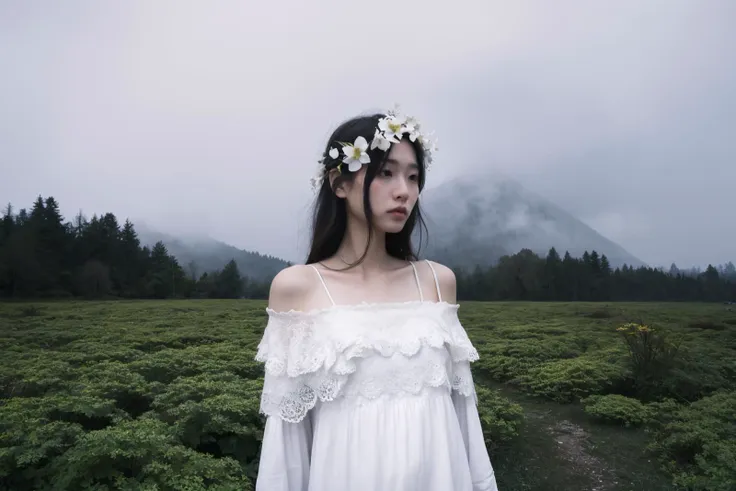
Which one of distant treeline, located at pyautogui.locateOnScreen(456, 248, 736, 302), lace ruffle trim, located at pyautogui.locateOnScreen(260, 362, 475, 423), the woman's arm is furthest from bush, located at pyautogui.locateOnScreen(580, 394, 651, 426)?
the woman's arm

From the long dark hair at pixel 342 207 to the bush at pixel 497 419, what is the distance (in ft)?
7.07

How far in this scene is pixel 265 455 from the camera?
1150 mm

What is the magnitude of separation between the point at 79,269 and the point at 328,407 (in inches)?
160

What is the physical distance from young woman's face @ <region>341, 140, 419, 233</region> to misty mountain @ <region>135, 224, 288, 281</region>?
3629 mm

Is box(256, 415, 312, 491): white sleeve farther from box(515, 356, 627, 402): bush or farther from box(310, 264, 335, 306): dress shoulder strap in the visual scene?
box(515, 356, 627, 402): bush

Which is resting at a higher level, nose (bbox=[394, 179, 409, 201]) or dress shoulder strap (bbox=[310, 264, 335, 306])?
nose (bbox=[394, 179, 409, 201])

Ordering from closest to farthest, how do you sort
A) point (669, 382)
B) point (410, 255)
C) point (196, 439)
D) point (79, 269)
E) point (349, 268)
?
point (349, 268), point (410, 255), point (196, 439), point (669, 382), point (79, 269)

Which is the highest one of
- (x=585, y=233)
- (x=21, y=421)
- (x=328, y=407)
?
(x=585, y=233)

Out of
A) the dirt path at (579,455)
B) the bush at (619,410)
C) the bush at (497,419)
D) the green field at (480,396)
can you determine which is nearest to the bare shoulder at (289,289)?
the green field at (480,396)

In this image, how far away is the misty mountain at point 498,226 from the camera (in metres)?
4.59

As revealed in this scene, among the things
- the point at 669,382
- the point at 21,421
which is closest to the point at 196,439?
the point at 21,421

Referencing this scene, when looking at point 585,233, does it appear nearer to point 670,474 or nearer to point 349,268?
point 670,474

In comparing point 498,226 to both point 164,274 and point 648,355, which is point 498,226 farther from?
point 164,274

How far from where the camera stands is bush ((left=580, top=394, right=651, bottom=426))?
3332 mm
